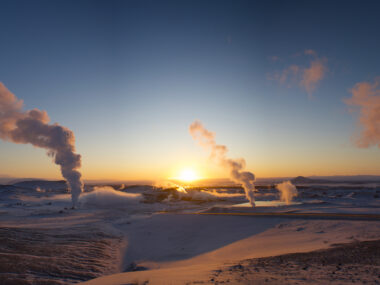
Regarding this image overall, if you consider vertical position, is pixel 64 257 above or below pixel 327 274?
below

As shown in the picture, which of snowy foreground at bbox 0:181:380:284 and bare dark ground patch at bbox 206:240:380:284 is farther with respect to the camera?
snowy foreground at bbox 0:181:380:284

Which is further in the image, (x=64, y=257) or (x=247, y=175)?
(x=247, y=175)

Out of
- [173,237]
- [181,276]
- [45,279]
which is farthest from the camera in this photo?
[173,237]

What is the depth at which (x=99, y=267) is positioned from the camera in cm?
1222

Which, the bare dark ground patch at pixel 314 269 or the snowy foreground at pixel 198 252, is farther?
the snowy foreground at pixel 198 252

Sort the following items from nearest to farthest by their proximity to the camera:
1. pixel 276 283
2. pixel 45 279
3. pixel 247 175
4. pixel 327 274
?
pixel 276 283, pixel 327 274, pixel 45 279, pixel 247 175

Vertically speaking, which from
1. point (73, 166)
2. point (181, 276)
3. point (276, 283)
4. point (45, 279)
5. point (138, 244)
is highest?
point (73, 166)

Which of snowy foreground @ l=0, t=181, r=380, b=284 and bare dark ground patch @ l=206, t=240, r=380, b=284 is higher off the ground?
bare dark ground patch @ l=206, t=240, r=380, b=284

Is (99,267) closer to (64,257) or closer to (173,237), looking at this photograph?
(64,257)

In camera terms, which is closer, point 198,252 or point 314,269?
point 314,269

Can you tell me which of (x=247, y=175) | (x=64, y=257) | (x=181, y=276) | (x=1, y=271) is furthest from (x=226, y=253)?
(x=247, y=175)

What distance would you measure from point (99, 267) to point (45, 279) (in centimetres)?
282

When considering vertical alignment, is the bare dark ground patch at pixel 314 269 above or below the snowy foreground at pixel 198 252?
above

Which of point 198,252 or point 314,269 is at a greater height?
point 314,269
